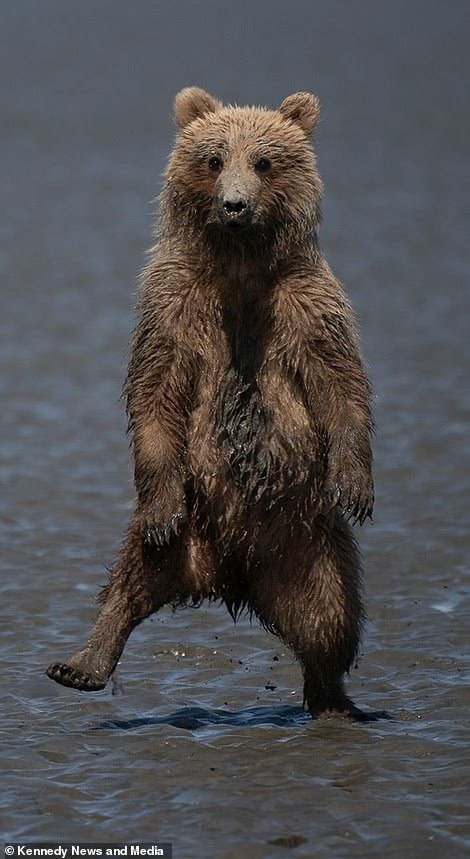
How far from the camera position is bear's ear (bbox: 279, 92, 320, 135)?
272 inches

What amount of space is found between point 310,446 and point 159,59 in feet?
82.9

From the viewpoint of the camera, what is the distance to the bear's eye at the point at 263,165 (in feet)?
21.7

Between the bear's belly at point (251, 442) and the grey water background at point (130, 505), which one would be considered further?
the bear's belly at point (251, 442)

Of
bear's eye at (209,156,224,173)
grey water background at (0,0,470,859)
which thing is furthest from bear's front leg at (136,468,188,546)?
bear's eye at (209,156,224,173)

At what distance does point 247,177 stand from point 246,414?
3.05ft

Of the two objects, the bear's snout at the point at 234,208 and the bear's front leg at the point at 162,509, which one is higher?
the bear's snout at the point at 234,208

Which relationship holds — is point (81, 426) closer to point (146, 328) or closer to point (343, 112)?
point (146, 328)

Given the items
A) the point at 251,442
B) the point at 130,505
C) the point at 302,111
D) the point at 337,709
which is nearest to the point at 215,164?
the point at 302,111

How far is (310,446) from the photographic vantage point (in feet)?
22.0

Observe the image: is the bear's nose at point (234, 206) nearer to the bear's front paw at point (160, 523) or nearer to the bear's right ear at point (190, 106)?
the bear's right ear at point (190, 106)

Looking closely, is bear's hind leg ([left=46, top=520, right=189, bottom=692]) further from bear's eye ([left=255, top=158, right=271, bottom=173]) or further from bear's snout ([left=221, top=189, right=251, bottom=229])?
bear's eye ([left=255, top=158, right=271, bottom=173])

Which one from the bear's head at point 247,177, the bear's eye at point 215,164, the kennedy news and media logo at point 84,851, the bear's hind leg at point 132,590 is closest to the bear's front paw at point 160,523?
the bear's hind leg at point 132,590

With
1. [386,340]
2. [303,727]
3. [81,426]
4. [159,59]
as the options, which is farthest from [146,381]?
[159,59]

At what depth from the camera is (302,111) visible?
6.92 meters
